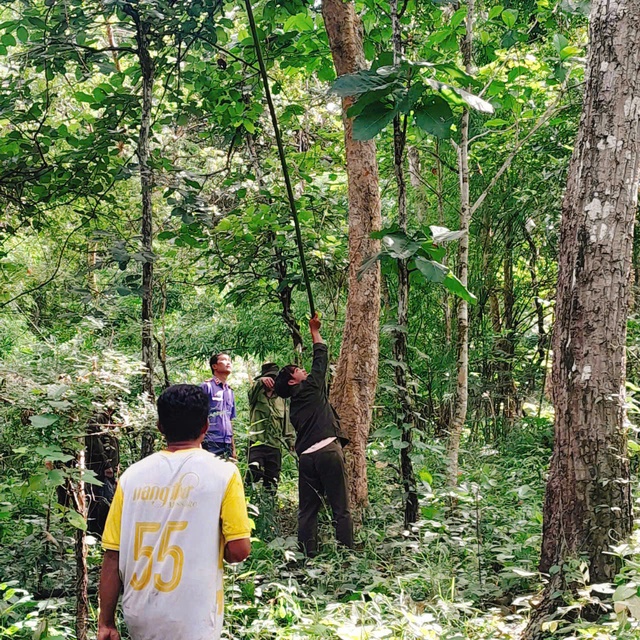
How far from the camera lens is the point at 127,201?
26.6 feet

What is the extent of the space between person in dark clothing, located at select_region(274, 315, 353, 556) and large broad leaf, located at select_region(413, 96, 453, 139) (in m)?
1.88

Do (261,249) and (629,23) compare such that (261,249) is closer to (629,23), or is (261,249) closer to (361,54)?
(361,54)

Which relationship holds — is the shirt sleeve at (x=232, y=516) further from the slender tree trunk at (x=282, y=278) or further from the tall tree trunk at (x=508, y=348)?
the tall tree trunk at (x=508, y=348)

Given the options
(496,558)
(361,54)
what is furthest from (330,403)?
→ (361,54)

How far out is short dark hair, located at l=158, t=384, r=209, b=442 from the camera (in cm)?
224

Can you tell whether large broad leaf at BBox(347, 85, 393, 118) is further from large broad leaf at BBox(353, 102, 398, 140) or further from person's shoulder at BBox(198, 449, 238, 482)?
person's shoulder at BBox(198, 449, 238, 482)

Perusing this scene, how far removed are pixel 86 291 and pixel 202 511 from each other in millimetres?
3091

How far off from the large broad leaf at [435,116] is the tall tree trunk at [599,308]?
2.27 feet

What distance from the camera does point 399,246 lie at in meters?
3.55

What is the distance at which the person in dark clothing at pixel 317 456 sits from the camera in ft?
15.3

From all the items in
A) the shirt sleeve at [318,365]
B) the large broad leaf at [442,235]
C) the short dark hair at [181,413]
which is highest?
the large broad leaf at [442,235]

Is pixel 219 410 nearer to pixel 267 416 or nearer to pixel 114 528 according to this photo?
pixel 267 416

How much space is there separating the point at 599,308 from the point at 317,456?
92.7 inches

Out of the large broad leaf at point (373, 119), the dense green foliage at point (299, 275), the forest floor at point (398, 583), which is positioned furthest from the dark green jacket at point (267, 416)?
the large broad leaf at point (373, 119)
